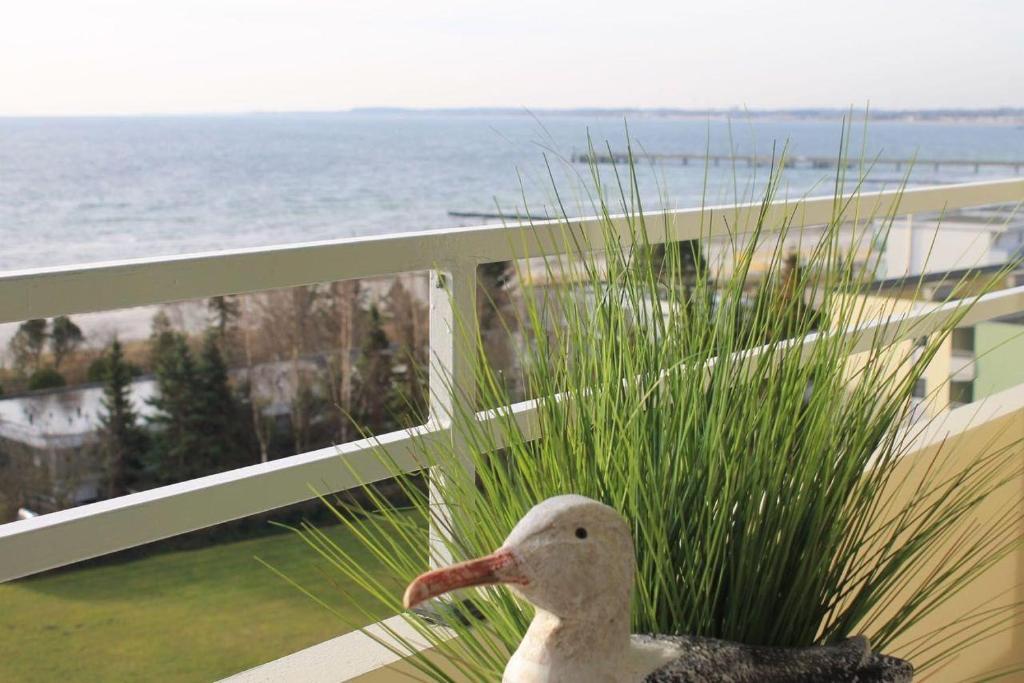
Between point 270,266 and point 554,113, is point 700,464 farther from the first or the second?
point 554,113

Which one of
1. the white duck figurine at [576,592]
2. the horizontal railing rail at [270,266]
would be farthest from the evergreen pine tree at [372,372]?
the white duck figurine at [576,592]

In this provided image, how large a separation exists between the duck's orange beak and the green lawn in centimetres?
1056

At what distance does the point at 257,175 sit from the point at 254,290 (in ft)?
105

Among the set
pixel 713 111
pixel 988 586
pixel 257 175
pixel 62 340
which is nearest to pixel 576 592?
pixel 988 586

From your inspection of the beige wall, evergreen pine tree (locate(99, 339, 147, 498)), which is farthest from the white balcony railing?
evergreen pine tree (locate(99, 339, 147, 498))

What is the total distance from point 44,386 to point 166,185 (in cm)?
1719

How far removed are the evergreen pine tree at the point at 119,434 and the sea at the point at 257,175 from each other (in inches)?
460

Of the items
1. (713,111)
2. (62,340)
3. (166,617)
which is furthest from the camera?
(713,111)

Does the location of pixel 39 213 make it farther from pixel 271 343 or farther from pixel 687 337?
pixel 687 337

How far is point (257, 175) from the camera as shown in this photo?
32438 mm

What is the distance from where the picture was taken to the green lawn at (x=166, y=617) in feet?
37.9

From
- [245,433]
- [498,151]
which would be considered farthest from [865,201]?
[498,151]

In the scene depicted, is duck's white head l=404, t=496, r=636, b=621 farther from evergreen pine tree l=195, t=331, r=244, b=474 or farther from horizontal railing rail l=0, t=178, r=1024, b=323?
evergreen pine tree l=195, t=331, r=244, b=474

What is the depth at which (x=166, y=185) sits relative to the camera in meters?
31.8
